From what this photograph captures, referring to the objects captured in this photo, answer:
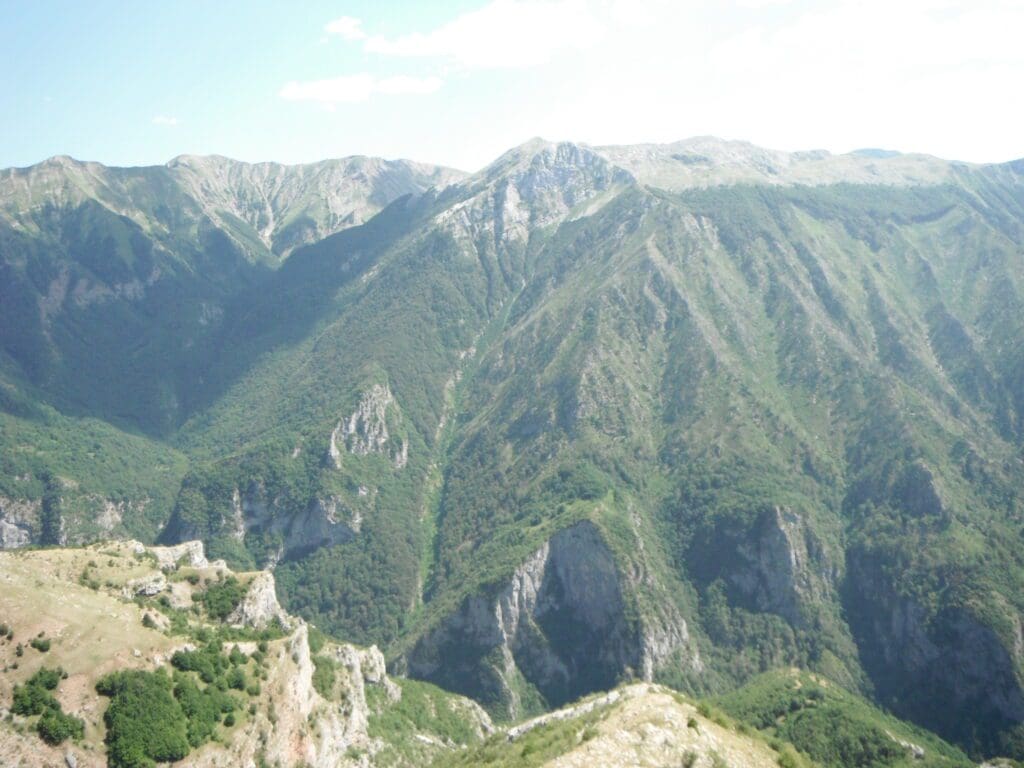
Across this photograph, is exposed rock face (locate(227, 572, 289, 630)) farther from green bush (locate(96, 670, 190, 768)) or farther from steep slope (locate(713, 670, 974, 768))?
steep slope (locate(713, 670, 974, 768))

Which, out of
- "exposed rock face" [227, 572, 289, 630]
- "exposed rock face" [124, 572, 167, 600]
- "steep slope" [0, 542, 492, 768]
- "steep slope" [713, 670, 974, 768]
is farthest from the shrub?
"steep slope" [713, 670, 974, 768]

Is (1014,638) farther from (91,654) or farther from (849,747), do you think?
(91,654)

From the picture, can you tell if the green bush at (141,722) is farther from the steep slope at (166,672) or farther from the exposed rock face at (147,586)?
the exposed rock face at (147,586)

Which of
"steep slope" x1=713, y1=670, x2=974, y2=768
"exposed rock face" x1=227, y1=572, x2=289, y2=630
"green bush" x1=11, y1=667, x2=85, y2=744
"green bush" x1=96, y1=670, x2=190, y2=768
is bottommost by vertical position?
"steep slope" x1=713, y1=670, x2=974, y2=768

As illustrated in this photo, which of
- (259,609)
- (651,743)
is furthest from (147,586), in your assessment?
(651,743)

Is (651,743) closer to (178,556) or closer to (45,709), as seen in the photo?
(45,709)

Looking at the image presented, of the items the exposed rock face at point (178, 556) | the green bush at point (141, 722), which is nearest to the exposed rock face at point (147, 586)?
the exposed rock face at point (178, 556)
